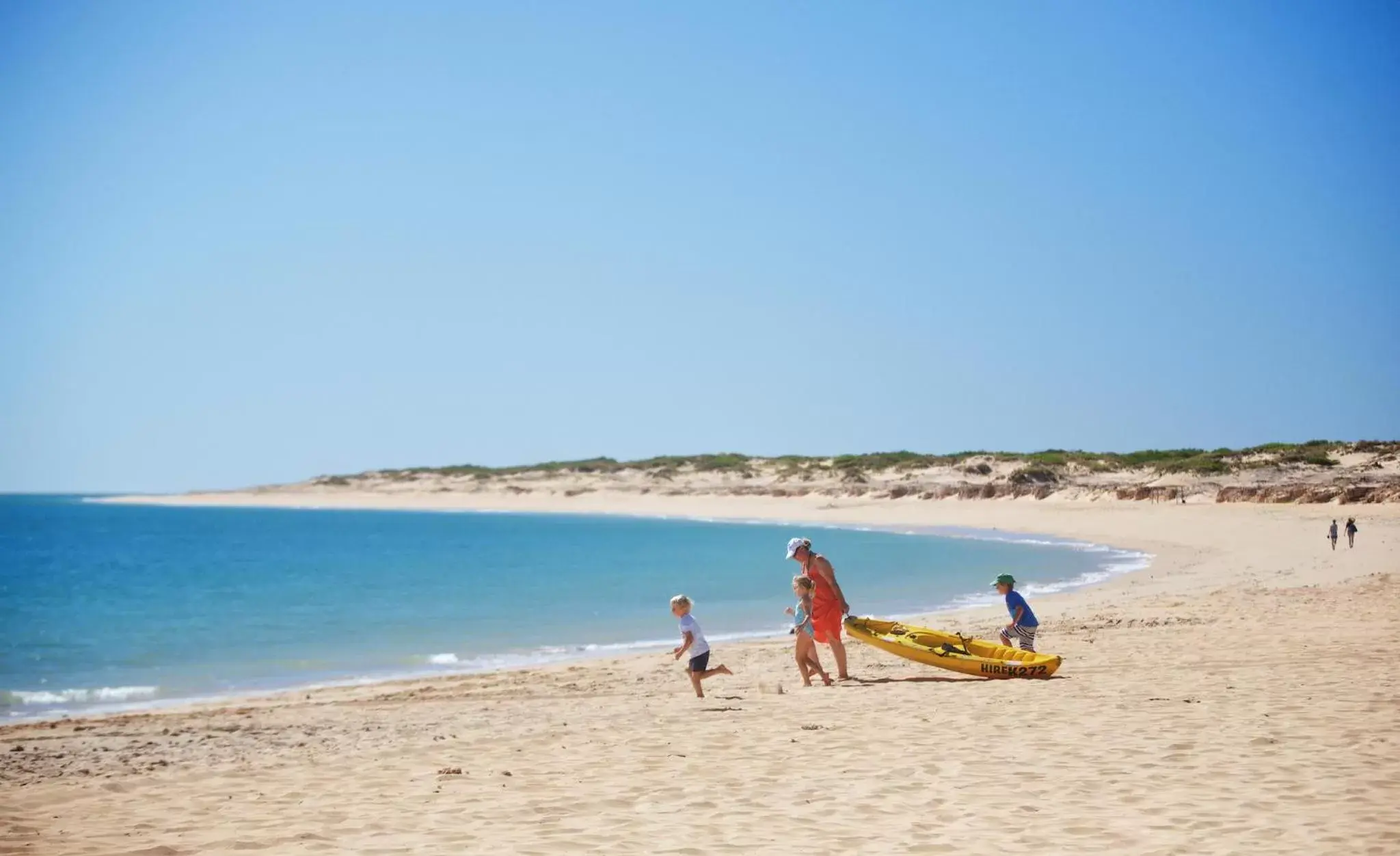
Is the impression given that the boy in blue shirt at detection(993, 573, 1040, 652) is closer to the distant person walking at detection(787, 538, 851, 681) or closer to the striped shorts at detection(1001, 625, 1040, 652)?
the striped shorts at detection(1001, 625, 1040, 652)

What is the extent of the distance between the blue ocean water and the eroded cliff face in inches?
480

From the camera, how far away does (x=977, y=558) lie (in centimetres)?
3381

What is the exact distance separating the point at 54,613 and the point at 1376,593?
27699 millimetres

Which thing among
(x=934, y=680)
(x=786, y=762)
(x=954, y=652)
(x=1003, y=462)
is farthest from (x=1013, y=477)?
(x=786, y=762)

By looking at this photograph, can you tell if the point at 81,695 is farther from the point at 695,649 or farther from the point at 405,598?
the point at 405,598

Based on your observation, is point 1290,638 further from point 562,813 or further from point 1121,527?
point 1121,527

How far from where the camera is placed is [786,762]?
746 centimetres

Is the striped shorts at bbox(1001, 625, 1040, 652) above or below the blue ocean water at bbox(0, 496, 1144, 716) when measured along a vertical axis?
above

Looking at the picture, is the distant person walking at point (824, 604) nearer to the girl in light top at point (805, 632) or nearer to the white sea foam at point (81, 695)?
the girl in light top at point (805, 632)

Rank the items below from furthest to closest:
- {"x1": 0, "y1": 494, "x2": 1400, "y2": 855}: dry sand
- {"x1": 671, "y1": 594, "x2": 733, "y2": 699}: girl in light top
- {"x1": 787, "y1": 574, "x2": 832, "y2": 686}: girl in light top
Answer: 1. {"x1": 787, "y1": 574, "x2": 832, "y2": 686}: girl in light top
2. {"x1": 671, "y1": 594, "x2": 733, "y2": 699}: girl in light top
3. {"x1": 0, "y1": 494, "x2": 1400, "y2": 855}: dry sand

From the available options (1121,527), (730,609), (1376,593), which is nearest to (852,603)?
(730,609)

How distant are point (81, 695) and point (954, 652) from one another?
38.5 feet

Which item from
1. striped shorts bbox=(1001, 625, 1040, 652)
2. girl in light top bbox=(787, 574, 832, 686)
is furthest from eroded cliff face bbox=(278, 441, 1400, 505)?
girl in light top bbox=(787, 574, 832, 686)

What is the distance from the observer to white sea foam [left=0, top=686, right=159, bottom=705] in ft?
45.7
